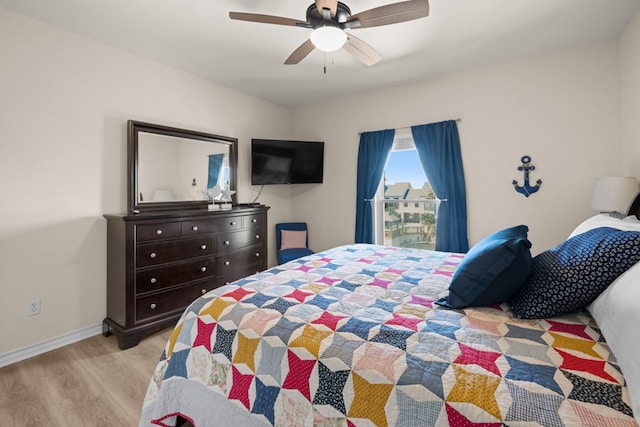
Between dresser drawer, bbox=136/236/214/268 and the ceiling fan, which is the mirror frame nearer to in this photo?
dresser drawer, bbox=136/236/214/268

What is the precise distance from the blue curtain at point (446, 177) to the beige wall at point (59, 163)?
298 centimetres

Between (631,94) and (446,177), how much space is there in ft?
5.15

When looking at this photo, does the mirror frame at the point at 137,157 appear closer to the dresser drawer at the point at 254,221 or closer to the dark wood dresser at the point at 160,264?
the dark wood dresser at the point at 160,264

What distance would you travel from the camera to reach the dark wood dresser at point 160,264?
8.17 feet

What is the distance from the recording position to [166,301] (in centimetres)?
273

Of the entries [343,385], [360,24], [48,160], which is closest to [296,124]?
[360,24]

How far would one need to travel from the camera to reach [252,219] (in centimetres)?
354

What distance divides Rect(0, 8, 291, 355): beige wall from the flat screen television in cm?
129

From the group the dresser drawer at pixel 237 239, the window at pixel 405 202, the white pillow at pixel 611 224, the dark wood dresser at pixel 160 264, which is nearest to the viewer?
the white pillow at pixel 611 224

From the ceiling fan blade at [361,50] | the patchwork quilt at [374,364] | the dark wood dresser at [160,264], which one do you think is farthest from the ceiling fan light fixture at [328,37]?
the dark wood dresser at [160,264]

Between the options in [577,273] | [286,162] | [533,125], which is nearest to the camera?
[577,273]

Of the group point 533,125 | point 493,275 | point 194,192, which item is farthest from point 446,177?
point 194,192

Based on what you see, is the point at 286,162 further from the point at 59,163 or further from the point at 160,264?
the point at 59,163

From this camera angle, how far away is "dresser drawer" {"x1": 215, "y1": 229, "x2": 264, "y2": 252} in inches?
125
